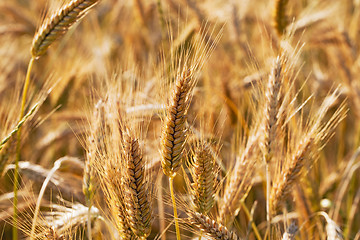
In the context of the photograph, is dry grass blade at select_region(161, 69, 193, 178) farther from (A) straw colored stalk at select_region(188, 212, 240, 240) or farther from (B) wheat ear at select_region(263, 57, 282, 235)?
(B) wheat ear at select_region(263, 57, 282, 235)

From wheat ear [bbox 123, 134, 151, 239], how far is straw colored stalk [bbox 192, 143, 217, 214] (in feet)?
0.49

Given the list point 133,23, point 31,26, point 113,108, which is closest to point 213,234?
point 113,108

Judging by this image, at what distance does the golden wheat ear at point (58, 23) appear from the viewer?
151cm

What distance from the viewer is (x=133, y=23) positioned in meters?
3.94

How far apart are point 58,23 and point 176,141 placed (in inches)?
27.4

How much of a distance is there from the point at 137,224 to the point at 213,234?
216mm

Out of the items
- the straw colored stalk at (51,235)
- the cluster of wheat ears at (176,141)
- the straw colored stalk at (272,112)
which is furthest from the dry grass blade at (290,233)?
the straw colored stalk at (51,235)

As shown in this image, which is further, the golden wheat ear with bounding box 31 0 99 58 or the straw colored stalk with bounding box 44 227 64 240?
the golden wheat ear with bounding box 31 0 99 58

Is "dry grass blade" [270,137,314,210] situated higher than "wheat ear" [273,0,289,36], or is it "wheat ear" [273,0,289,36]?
"wheat ear" [273,0,289,36]

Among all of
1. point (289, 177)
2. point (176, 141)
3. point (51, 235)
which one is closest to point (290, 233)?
point (289, 177)

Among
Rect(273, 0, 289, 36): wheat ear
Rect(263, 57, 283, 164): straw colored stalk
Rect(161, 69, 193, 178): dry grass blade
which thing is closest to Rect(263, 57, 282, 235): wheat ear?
Rect(263, 57, 283, 164): straw colored stalk

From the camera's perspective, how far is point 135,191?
120cm

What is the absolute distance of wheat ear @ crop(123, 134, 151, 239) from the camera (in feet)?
3.88

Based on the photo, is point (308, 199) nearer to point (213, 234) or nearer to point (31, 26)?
point (213, 234)
